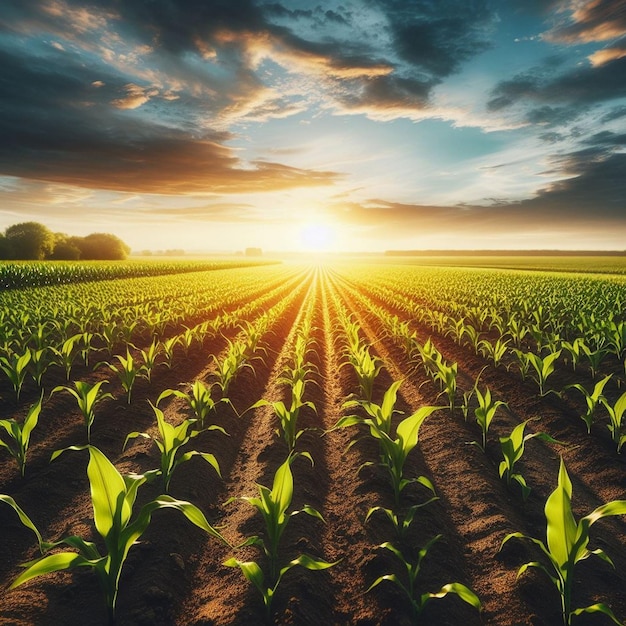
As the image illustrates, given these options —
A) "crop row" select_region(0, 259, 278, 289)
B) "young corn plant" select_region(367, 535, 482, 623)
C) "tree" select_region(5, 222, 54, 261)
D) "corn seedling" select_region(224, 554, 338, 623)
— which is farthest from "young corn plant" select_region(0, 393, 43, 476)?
"tree" select_region(5, 222, 54, 261)

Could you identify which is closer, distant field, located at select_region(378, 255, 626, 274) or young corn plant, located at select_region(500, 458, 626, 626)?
young corn plant, located at select_region(500, 458, 626, 626)

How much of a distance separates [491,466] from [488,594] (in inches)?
78.1

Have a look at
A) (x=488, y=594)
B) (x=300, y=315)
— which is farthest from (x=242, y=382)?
(x=300, y=315)

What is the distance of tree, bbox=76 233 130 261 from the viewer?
296 feet

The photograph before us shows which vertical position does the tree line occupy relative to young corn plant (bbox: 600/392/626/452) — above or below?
above

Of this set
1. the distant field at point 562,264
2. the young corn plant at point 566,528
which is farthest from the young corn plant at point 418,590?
the distant field at point 562,264

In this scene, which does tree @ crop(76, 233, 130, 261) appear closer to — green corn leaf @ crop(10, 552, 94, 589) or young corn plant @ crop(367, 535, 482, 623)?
green corn leaf @ crop(10, 552, 94, 589)

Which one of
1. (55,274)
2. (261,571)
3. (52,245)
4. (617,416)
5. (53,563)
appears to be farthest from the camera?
(52,245)

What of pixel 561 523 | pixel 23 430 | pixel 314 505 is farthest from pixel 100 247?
pixel 561 523

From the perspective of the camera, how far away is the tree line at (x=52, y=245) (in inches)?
2876

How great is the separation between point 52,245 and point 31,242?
5220mm

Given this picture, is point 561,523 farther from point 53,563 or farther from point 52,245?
point 52,245

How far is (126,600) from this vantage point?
2812 millimetres

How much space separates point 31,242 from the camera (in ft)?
244
